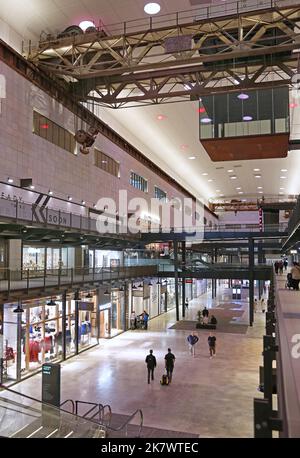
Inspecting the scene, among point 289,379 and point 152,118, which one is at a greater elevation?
point 152,118

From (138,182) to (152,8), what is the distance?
19795mm

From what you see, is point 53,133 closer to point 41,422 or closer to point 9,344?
point 9,344

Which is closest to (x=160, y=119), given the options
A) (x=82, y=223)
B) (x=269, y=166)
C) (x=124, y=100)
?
(x=124, y=100)

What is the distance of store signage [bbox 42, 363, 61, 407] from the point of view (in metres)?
11.5

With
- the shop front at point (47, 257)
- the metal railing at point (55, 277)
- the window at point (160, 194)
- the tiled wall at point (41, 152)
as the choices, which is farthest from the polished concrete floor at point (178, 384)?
the window at point (160, 194)

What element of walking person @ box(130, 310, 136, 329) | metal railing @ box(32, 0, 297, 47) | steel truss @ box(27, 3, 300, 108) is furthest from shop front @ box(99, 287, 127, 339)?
metal railing @ box(32, 0, 297, 47)

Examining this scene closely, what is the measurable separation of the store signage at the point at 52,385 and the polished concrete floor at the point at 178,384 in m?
2.25

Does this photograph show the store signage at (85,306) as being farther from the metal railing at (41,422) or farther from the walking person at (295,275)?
the metal railing at (41,422)

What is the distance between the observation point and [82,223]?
20.0 meters

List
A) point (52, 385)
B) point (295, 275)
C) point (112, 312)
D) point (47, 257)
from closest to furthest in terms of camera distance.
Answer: point (52, 385), point (295, 275), point (47, 257), point (112, 312)

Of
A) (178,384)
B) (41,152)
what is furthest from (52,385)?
(41,152)

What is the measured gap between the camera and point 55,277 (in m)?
17.4
